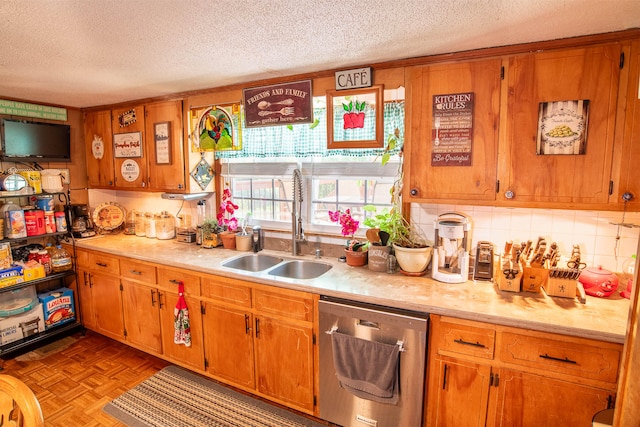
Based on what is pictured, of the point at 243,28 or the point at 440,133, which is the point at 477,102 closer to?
the point at 440,133

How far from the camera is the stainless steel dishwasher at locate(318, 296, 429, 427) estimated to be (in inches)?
70.9

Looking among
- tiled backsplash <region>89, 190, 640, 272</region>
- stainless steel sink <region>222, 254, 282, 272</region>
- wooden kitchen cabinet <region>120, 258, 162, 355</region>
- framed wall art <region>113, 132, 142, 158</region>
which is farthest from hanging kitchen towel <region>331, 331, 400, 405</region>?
framed wall art <region>113, 132, 142, 158</region>

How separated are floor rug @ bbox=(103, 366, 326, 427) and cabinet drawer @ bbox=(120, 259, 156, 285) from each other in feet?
2.51

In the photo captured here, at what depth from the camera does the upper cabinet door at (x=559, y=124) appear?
1.68 metres

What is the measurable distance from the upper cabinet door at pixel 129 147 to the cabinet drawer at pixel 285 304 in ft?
5.97

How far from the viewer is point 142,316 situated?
2861 millimetres

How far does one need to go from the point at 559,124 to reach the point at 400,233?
102cm

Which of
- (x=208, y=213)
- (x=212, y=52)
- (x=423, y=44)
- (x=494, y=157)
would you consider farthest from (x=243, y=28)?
(x=208, y=213)

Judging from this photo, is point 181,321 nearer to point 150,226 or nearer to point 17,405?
point 150,226

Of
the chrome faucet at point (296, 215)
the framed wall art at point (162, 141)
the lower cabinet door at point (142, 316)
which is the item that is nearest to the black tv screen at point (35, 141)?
the framed wall art at point (162, 141)

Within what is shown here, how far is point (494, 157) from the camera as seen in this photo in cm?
191

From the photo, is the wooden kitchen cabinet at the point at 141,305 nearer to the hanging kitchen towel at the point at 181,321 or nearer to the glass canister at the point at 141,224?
the hanging kitchen towel at the point at 181,321

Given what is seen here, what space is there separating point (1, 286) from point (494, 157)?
378 centimetres

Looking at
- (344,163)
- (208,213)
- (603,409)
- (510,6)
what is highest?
(510,6)
